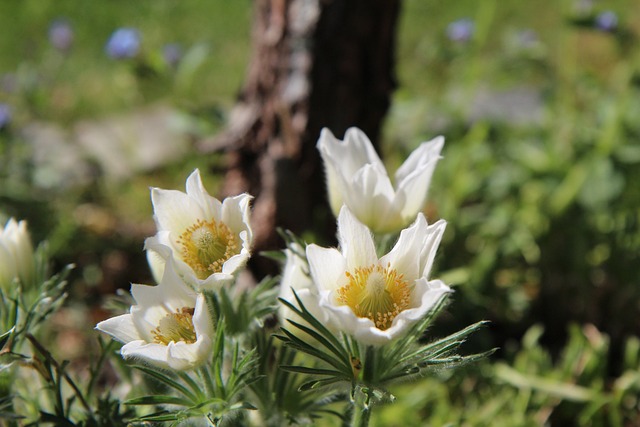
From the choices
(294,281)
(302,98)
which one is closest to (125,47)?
(302,98)

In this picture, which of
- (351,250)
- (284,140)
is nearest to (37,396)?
(351,250)

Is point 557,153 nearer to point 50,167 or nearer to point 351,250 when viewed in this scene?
point 351,250

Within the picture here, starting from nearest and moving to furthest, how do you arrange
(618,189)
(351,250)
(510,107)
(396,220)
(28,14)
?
(351,250) < (396,220) < (618,189) < (510,107) < (28,14)

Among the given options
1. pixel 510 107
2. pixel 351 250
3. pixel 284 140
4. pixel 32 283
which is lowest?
pixel 510 107

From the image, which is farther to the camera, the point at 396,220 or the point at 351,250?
the point at 396,220

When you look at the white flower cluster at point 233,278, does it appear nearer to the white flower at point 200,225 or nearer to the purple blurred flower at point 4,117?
the white flower at point 200,225

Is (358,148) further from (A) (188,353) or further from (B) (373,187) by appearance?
(A) (188,353)

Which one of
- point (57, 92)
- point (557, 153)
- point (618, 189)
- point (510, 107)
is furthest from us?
point (57, 92)

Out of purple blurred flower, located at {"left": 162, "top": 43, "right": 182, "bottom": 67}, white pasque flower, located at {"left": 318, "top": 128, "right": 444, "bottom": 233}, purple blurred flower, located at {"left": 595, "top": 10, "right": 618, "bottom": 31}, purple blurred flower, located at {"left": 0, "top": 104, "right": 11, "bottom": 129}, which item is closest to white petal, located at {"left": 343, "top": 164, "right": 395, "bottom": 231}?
white pasque flower, located at {"left": 318, "top": 128, "right": 444, "bottom": 233}
